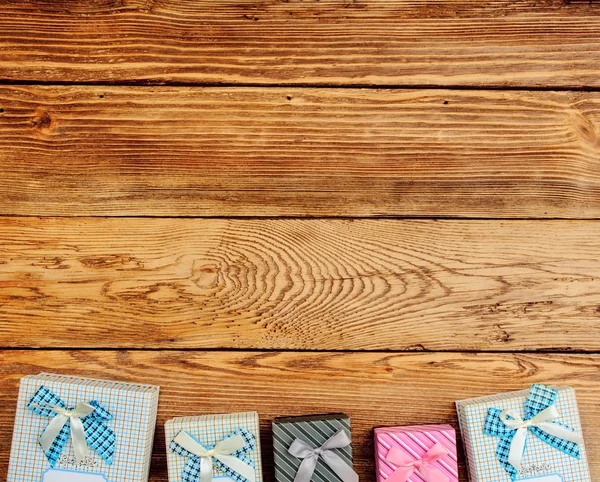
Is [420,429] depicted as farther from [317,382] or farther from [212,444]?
[212,444]

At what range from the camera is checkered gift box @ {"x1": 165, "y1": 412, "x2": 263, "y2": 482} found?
2.73 feet

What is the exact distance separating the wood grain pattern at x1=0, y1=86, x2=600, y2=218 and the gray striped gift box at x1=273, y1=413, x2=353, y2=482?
38 cm

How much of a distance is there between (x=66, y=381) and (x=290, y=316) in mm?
415

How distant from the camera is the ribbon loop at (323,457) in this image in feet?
2.73

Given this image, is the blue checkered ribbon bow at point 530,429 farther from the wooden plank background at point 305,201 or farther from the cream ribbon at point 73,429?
the cream ribbon at point 73,429

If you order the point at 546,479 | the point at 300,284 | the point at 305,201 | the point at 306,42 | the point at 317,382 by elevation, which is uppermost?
the point at 306,42

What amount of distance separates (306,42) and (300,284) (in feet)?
1.51

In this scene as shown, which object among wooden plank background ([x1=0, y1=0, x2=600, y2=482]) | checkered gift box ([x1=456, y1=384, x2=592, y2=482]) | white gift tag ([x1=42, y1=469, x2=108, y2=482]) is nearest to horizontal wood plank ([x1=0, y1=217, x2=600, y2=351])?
wooden plank background ([x1=0, y1=0, x2=600, y2=482])

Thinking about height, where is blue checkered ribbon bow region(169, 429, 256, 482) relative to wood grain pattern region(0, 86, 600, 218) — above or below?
below

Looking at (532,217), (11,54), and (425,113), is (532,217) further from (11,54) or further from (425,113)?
(11,54)

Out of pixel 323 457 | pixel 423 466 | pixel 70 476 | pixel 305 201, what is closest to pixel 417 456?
pixel 423 466

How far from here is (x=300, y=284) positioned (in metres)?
0.93

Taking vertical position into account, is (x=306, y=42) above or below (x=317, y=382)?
above

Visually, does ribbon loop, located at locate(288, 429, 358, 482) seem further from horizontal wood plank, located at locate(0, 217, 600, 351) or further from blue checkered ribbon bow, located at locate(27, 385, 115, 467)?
blue checkered ribbon bow, located at locate(27, 385, 115, 467)
